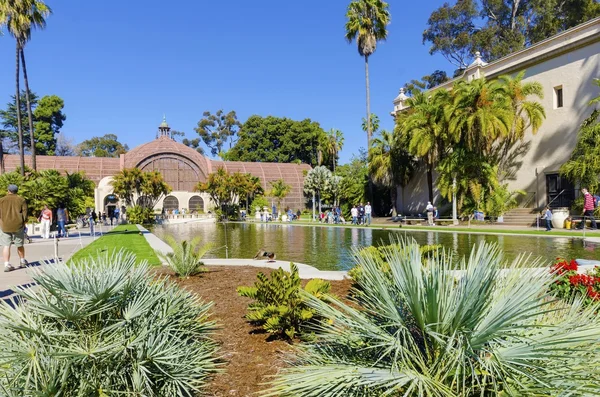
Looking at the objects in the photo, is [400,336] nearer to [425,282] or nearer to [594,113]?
[425,282]

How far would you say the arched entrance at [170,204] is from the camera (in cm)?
4911

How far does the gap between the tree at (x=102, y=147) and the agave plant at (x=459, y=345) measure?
3476 inches

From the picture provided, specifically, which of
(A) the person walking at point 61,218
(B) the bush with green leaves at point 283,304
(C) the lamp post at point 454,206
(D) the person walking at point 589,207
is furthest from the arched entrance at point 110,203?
(B) the bush with green leaves at point 283,304

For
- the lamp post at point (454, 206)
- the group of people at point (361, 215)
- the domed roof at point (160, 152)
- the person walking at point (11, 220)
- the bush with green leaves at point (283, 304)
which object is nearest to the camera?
the bush with green leaves at point (283, 304)

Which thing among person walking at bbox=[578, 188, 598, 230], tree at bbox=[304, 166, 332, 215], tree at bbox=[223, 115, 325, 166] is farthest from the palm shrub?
tree at bbox=[223, 115, 325, 166]

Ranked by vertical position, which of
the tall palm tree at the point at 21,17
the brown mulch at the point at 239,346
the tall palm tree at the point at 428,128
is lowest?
the brown mulch at the point at 239,346

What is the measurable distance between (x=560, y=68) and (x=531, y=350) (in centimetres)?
2680

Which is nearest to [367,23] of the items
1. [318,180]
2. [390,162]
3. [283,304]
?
[390,162]

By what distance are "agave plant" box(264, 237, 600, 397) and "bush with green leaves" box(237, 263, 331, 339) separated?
1.50m

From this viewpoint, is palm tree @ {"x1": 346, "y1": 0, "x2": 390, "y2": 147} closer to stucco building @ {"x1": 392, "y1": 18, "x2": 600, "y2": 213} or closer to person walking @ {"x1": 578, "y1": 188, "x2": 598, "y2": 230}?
stucco building @ {"x1": 392, "y1": 18, "x2": 600, "y2": 213}

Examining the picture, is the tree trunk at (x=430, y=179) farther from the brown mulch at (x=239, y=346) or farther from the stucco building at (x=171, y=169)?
the brown mulch at (x=239, y=346)

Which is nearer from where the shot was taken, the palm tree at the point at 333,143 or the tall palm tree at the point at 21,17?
the tall palm tree at the point at 21,17

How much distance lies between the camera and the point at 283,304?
398 centimetres

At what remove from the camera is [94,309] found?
8.55 ft
